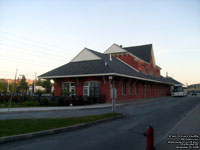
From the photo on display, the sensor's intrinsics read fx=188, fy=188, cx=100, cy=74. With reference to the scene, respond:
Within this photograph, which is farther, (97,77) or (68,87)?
(68,87)

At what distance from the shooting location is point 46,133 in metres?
7.84

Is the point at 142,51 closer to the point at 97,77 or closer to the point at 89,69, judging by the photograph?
the point at 89,69

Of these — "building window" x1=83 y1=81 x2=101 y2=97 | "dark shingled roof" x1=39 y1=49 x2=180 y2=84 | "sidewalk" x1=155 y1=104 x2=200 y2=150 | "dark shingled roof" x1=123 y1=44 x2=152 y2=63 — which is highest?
"dark shingled roof" x1=123 y1=44 x2=152 y2=63

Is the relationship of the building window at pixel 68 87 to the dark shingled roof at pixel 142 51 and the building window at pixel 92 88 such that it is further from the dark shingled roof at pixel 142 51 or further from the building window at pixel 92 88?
the dark shingled roof at pixel 142 51

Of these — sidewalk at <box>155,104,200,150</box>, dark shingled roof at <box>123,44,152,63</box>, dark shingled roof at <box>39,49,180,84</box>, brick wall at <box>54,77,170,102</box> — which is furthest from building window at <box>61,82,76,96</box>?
sidewalk at <box>155,104,200,150</box>

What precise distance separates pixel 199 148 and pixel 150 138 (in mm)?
1971

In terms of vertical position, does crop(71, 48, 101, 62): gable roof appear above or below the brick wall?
above

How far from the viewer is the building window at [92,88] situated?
82.3ft

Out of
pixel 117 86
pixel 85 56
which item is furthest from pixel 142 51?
pixel 117 86

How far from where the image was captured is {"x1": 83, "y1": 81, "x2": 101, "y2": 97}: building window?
25.1m

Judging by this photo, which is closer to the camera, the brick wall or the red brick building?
the red brick building

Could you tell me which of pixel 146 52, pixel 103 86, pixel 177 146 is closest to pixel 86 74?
pixel 103 86

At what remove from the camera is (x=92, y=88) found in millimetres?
25500

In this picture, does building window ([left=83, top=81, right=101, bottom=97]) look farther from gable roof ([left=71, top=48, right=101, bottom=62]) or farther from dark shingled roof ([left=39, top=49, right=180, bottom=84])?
gable roof ([left=71, top=48, right=101, bottom=62])
